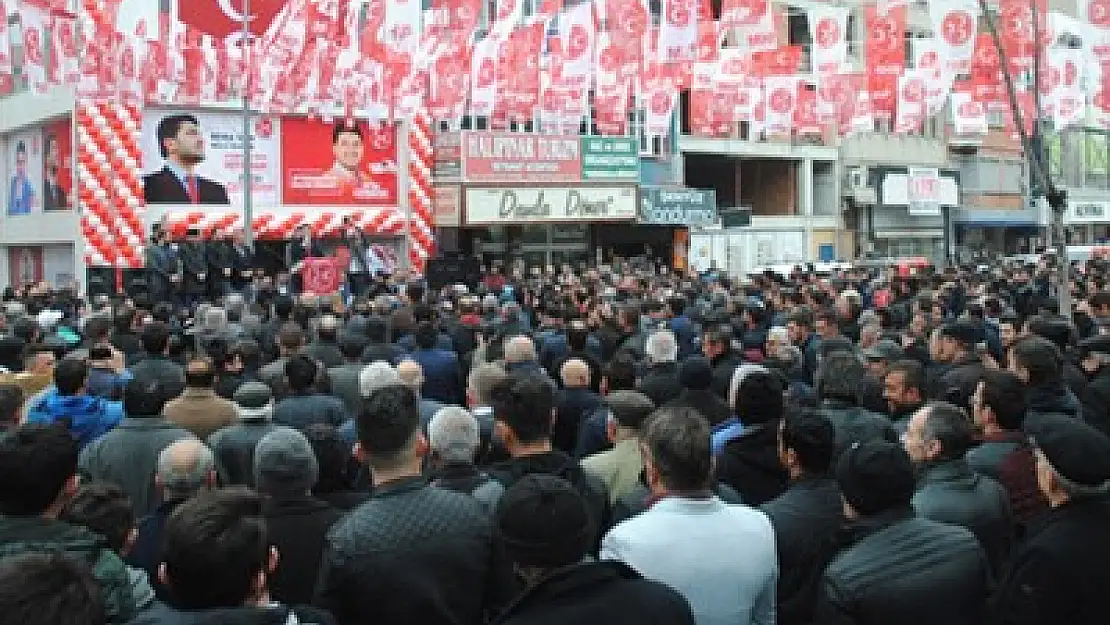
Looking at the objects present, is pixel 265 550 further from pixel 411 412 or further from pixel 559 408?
pixel 559 408

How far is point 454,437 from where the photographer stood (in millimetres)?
4723

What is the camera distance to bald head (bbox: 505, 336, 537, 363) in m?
8.05

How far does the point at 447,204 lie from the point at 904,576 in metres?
26.5

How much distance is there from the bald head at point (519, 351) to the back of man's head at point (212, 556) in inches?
196

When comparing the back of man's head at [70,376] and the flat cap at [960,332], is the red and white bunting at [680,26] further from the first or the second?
the back of man's head at [70,376]

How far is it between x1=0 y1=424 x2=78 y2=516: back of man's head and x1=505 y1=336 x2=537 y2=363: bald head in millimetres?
4272

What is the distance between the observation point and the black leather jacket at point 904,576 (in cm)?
366

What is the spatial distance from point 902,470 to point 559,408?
3.60 metres

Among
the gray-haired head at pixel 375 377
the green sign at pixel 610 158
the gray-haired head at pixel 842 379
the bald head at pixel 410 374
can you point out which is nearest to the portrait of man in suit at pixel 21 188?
the green sign at pixel 610 158

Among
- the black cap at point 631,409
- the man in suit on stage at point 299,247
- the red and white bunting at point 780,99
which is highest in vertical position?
the red and white bunting at point 780,99

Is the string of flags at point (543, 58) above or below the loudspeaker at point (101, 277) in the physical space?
above

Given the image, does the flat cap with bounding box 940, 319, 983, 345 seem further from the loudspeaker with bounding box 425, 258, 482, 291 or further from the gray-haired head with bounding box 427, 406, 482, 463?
the loudspeaker with bounding box 425, 258, 482, 291

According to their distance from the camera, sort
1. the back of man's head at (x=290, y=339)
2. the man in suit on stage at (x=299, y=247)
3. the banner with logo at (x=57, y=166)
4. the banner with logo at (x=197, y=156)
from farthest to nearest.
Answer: the banner with logo at (x=57, y=166) < the banner with logo at (x=197, y=156) < the man in suit on stage at (x=299, y=247) < the back of man's head at (x=290, y=339)

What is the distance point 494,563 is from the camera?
158 inches
